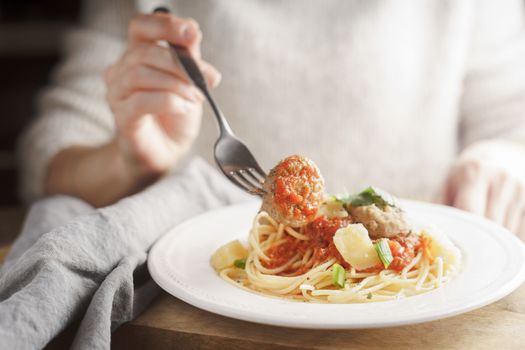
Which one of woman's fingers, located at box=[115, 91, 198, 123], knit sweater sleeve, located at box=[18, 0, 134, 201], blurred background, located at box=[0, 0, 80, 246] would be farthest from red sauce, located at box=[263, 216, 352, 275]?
blurred background, located at box=[0, 0, 80, 246]

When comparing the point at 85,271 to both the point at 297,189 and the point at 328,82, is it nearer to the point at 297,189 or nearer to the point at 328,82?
the point at 297,189

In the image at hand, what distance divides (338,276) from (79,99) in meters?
1.54

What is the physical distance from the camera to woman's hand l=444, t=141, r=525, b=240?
5.67 feet

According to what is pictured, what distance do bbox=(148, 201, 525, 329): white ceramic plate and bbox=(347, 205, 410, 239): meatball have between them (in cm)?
15

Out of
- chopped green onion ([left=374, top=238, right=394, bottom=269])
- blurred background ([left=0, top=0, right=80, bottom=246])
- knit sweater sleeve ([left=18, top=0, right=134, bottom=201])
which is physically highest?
chopped green onion ([left=374, top=238, right=394, bottom=269])

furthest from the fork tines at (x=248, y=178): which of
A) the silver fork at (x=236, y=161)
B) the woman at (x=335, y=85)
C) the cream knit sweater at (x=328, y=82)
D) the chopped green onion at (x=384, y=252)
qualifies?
the cream knit sweater at (x=328, y=82)

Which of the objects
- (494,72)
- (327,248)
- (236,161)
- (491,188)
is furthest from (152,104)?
(494,72)

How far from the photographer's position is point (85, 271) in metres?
1.19

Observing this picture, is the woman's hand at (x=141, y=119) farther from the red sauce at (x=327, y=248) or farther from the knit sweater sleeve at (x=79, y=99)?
the red sauce at (x=327, y=248)

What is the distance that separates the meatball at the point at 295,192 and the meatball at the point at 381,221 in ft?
0.31

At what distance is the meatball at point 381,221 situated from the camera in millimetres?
1311

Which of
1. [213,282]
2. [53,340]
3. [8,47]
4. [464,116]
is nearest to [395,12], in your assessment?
[464,116]

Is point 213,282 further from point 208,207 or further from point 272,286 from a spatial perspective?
point 208,207

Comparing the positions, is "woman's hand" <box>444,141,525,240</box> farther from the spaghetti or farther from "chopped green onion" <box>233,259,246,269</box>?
"chopped green onion" <box>233,259,246,269</box>
